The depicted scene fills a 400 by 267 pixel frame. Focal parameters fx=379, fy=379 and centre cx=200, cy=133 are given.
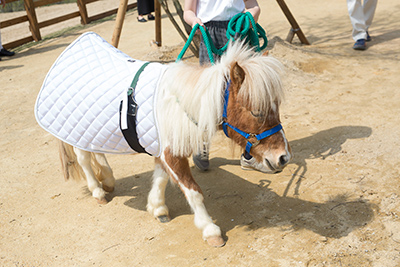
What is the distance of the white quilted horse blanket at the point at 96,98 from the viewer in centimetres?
229

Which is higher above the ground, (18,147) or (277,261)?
(277,261)

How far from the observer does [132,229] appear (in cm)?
270

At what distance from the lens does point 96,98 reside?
2391 millimetres

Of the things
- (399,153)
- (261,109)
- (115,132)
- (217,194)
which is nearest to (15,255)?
(115,132)

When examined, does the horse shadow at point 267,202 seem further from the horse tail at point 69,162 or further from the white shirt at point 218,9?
the white shirt at point 218,9

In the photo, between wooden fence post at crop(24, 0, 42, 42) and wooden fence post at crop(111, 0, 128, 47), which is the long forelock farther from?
wooden fence post at crop(24, 0, 42, 42)

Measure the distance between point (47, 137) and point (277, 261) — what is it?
10.0ft

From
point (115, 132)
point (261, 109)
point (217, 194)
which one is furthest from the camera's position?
point (217, 194)

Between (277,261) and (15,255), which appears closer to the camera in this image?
(277,261)

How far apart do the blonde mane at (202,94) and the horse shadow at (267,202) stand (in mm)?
→ 724

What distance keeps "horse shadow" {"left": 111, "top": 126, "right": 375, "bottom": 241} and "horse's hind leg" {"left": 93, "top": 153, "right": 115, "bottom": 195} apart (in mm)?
91

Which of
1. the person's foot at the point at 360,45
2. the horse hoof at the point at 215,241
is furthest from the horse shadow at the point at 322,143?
the person's foot at the point at 360,45

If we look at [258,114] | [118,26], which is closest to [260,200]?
[258,114]

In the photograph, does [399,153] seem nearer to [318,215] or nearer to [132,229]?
[318,215]
